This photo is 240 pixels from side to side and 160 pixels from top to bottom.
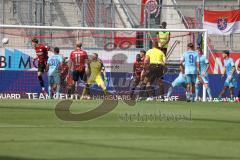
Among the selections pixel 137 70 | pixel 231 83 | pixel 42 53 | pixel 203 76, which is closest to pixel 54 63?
pixel 42 53

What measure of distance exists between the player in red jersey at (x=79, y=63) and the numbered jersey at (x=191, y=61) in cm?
379

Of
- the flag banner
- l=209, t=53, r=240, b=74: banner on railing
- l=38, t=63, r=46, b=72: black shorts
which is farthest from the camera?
the flag banner

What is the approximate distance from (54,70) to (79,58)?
40.1 inches

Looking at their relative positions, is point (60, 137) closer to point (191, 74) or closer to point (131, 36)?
point (191, 74)

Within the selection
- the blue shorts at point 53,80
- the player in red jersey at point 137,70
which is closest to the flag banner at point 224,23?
the player in red jersey at point 137,70

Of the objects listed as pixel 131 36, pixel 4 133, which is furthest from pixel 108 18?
pixel 4 133

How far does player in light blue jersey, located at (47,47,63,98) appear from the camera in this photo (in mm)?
27906

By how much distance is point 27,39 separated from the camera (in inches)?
1190

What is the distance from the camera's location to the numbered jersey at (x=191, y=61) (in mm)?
26797

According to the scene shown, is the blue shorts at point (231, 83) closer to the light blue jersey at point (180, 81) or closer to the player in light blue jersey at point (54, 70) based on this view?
the light blue jersey at point (180, 81)

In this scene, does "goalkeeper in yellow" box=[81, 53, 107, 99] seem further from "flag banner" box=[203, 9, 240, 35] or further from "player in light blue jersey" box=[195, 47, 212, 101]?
"flag banner" box=[203, 9, 240, 35]

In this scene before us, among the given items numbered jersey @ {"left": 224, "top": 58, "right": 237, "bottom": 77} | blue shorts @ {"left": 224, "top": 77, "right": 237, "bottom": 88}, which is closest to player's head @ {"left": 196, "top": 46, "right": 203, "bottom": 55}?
numbered jersey @ {"left": 224, "top": 58, "right": 237, "bottom": 77}

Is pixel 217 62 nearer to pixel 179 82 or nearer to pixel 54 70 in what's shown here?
pixel 179 82

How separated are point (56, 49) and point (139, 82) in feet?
10.6
